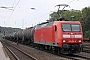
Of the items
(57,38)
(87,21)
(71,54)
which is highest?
(87,21)

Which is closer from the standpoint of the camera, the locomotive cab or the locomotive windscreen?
the locomotive cab

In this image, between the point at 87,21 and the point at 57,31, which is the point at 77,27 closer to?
the point at 57,31

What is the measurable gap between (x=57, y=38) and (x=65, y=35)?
3.04 ft

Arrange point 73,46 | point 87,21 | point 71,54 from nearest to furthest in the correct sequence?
point 73,46, point 71,54, point 87,21

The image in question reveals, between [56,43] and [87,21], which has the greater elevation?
[87,21]

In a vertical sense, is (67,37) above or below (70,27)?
below

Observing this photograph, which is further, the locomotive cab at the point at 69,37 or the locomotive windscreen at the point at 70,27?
the locomotive windscreen at the point at 70,27

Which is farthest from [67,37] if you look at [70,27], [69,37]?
[70,27]

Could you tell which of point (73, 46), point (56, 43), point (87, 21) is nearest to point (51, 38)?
point (56, 43)

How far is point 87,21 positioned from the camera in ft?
244

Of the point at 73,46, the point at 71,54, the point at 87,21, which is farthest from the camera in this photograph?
the point at 87,21

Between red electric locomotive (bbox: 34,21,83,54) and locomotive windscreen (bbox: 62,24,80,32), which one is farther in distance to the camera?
locomotive windscreen (bbox: 62,24,80,32)

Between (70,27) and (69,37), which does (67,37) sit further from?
(70,27)

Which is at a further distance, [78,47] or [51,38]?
[51,38]
